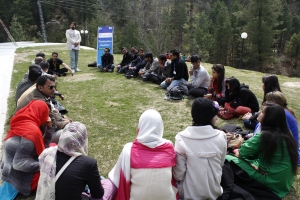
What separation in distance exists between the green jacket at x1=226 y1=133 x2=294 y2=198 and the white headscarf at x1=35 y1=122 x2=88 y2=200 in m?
1.87

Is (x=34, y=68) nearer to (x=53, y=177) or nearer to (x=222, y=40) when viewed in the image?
(x=53, y=177)

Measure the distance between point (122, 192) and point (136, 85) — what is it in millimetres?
5952

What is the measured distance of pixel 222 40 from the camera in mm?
36969

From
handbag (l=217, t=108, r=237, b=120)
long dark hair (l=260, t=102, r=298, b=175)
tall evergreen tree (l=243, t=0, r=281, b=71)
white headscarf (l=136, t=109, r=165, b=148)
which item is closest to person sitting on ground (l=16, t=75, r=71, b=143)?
white headscarf (l=136, t=109, r=165, b=148)

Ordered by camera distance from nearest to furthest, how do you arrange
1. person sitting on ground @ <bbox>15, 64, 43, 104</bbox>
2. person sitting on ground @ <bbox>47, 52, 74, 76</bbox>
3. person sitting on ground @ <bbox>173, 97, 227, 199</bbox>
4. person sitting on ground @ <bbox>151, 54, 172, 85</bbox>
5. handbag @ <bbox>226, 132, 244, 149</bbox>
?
person sitting on ground @ <bbox>173, 97, 227, 199</bbox> < handbag @ <bbox>226, 132, 244, 149</bbox> < person sitting on ground @ <bbox>15, 64, 43, 104</bbox> < person sitting on ground @ <bbox>151, 54, 172, 85</bbox> < person sitting on ground @ <bbox>47, 52, 74, 76</bbox>

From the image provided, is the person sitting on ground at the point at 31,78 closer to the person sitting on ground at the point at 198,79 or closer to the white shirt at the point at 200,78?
the person sitting on ground at the point at 198,79

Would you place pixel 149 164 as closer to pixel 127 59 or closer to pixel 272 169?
pixel 272 169

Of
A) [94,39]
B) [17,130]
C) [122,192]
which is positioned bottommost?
[122,192]

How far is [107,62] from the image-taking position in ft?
34.3

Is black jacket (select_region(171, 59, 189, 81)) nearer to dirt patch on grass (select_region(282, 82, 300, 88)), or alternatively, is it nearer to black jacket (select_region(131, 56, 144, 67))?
black jacket (select_region(131, 56, 144, 67))

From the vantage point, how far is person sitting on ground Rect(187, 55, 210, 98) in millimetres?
6414

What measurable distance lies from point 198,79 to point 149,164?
15.0 feet

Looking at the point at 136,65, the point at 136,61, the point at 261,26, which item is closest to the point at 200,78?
the point at 136,65

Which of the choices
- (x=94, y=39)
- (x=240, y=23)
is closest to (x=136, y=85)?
(x=94, y=39)
